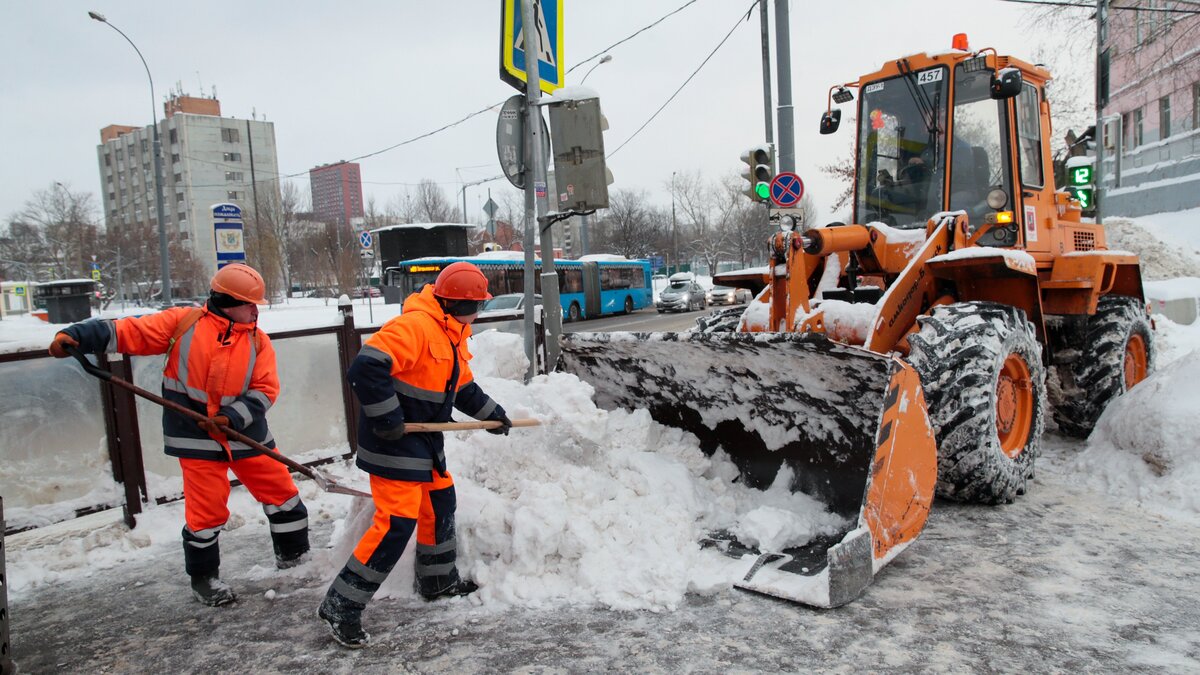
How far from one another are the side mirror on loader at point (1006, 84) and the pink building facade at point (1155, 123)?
17833 millimetres

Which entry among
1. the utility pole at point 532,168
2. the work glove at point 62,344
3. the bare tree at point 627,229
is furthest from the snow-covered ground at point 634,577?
the bare tree at point 627,229

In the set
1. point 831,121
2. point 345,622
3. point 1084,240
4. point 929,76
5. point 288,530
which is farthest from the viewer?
point 831,121

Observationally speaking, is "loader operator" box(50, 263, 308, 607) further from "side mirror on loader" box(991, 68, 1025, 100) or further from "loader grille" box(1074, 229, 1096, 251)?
"loader grille" box(1074, 229, 1096, 251)

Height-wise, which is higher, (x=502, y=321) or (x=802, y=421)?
(x=502, y=321)

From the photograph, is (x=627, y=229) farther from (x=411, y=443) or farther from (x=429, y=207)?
(x=411, y=443)

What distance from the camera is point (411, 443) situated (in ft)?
11.3

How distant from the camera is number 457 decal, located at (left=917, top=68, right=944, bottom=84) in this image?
5.69 m

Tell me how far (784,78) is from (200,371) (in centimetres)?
914

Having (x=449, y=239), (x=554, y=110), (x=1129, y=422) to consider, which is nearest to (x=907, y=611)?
(x=1129, y=422)

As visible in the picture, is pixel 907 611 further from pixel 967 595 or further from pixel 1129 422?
pixel 1129 422

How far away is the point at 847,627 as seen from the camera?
3207 mm

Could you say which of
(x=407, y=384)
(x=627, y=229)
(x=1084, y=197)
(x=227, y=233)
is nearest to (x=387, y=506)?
(x=407, y=384)

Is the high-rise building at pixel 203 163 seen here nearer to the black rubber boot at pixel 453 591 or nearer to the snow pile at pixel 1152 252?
the snow pile at pixel 1152 252

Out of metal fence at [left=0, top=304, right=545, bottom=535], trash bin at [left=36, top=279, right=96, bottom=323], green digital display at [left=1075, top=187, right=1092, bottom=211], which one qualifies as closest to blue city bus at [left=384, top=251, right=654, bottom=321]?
trash bin at [left=36, top=279, right=96, bottom=323]
